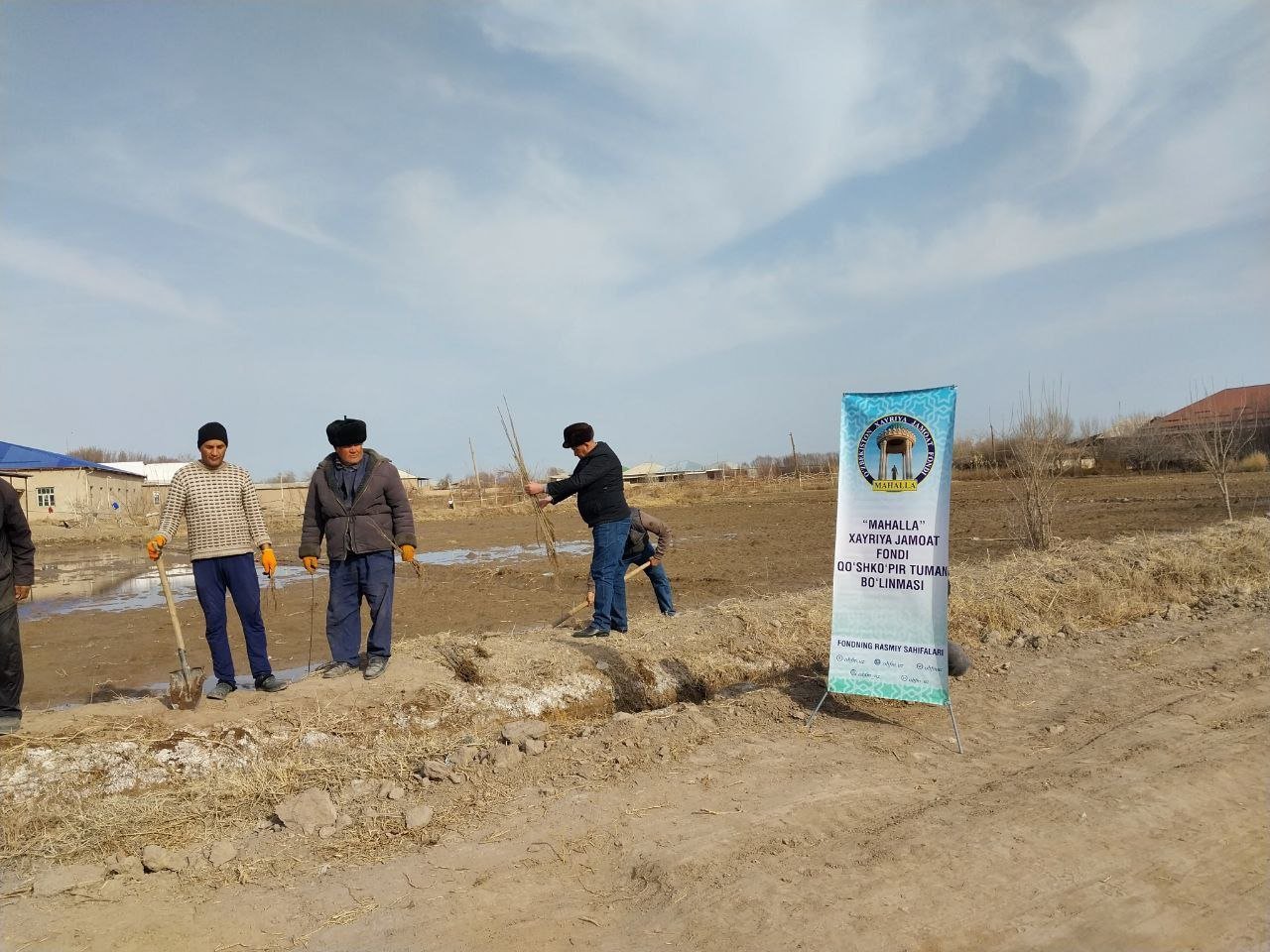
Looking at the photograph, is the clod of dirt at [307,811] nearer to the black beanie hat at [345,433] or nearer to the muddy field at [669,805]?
the muddy field at [669,805]

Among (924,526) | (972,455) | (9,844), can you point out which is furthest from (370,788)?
(972,455)

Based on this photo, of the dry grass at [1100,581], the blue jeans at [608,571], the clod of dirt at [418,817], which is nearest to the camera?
the clod of dirt at [418,817]

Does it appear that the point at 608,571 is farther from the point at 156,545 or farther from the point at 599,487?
the point at 156,545

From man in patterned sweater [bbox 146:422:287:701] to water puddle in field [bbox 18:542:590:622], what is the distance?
8.32m

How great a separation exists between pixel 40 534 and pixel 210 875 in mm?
31613

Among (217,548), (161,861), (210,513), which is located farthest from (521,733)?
(210,513)

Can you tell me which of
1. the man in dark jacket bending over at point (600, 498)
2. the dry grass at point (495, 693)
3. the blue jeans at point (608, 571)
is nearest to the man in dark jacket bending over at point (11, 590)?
the dry grass at point (495, 693)

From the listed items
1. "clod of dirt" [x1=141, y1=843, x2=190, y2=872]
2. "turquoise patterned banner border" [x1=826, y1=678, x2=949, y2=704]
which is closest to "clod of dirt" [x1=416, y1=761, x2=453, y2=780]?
"clod of dirt" [x1=141, y1=843, x2=190, y2=872]

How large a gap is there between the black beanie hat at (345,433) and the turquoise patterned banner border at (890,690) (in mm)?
3783

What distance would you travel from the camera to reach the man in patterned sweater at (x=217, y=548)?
571 cm

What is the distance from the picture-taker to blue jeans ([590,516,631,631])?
7.07 meters

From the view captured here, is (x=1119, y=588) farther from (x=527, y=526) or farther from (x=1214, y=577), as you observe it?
(x=527, y=526)

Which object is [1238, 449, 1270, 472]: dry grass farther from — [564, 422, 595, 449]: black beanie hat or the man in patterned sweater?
the man in patterned sweater

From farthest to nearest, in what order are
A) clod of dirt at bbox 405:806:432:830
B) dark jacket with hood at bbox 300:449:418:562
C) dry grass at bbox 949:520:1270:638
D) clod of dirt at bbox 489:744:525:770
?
1. dry grass at bbox 949:520:1270:638
2. dark jacket with hood at bbox 300:449:418:562
3. clod of dirt at bbox 489:744:525:770
4. clod of dirt at bbox 405:806:432:830
